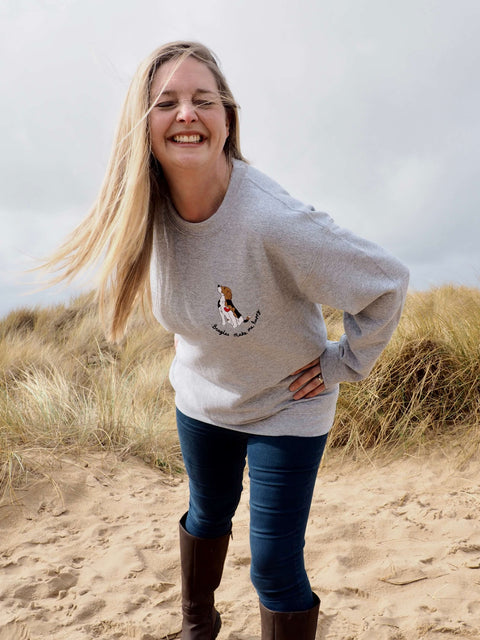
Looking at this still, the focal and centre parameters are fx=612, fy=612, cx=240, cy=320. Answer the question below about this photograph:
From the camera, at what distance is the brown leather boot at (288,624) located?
1.84 meters

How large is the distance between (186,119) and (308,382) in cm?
84

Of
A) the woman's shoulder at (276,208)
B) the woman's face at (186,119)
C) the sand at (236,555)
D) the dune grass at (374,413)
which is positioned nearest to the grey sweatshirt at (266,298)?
the woman's shoulder at (276,208)

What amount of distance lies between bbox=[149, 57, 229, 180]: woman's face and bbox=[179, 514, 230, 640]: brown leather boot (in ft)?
4.48

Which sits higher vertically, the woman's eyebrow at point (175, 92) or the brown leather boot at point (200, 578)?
the woman's eyebrow at point (175, 92)

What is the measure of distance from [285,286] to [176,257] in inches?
13.6

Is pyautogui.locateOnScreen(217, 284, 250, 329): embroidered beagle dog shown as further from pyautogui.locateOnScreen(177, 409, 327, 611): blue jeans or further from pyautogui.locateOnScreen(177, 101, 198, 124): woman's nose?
pyautogui.locateOnScreen(177, 101, 198, 124): woman's nose

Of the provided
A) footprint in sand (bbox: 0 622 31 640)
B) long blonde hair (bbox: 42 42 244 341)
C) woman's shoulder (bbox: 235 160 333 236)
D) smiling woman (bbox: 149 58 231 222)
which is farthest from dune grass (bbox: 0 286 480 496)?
woman's shoulder (bbox: 235 160 333 236)

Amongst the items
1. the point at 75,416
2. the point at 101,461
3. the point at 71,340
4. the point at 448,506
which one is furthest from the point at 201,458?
the point at 71,340

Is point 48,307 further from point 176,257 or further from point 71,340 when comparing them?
point 176,257

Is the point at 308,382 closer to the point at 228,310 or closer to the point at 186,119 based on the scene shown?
the point at 228,310

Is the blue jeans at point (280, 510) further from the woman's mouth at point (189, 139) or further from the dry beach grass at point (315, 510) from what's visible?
the dry beach grass at point (315, 510)

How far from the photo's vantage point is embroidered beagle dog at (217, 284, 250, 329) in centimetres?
175

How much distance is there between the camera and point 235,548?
3.52 metres

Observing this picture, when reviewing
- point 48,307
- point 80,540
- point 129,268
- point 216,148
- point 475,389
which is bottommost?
point 48,307
